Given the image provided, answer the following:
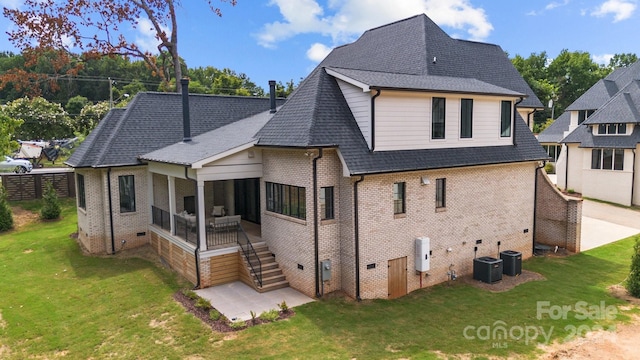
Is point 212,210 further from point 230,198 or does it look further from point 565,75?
point 565,75

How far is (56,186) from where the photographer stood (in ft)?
84.3

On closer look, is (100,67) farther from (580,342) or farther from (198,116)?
(580,342)

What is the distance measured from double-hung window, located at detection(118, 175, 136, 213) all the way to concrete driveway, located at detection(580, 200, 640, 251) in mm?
19528

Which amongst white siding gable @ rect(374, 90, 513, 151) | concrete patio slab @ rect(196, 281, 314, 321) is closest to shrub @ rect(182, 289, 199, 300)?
concrete patio slab @ rect(196, 281, 314, 321)

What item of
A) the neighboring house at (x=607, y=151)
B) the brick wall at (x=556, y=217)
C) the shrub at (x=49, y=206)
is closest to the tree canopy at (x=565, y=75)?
the neighboring house at (x=607, y=151)

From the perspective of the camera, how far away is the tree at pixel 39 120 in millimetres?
40625

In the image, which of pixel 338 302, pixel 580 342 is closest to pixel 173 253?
pixel 338 302

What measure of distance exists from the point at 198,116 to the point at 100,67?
70.6 meters

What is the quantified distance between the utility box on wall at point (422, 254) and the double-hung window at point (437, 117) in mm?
3371

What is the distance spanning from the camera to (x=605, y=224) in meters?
23.5

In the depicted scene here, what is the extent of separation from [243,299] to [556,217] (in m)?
14.3

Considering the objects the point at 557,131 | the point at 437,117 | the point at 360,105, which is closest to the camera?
the point at 360,105

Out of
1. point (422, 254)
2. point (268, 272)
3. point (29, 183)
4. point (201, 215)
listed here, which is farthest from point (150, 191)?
point (29, 183)

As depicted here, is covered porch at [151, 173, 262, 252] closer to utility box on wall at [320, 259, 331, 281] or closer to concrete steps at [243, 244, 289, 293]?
concrete steps at [243, 244, 289, 293]
